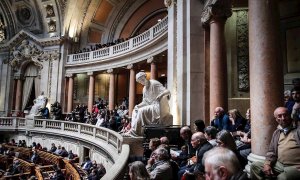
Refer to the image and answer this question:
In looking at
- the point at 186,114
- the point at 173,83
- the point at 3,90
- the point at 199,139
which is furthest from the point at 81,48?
the point at 199,139

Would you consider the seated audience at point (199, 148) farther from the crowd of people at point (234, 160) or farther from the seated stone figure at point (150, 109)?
the seated stone figure at point (150, 109)

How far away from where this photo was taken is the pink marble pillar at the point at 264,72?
3.83 meters

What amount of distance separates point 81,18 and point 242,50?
17.7 m

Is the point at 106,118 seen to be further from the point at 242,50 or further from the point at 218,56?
the point at 218,56

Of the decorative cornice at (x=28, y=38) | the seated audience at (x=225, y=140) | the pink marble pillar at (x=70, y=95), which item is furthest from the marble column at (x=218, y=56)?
the decorative cornice at (x=28, y=38)

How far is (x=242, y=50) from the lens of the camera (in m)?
9.36

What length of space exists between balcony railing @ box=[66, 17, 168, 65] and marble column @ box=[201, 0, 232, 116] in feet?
18.5

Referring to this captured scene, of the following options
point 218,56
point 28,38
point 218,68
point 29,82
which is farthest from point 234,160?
point 29,82

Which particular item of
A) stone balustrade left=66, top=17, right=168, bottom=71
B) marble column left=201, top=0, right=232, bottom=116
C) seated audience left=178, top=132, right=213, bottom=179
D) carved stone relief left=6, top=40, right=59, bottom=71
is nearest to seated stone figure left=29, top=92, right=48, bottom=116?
stone balustrade left=66, top=17, right=168, bottom=71

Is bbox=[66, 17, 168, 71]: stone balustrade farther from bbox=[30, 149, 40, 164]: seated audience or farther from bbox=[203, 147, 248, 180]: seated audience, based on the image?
bbox=[203, 147, 248, 180]: seated audience

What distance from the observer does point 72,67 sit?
2311 cm

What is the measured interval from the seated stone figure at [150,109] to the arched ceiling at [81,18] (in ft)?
50.6

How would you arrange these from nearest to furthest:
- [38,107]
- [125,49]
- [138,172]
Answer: [138,172]
[125,49]
[38,107]

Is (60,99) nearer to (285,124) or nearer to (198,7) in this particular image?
(198,7)
